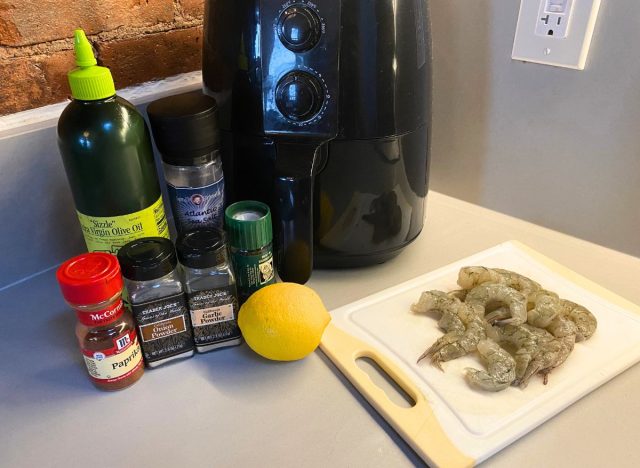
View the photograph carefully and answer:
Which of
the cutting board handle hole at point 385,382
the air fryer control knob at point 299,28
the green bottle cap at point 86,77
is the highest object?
the air fryer control knob at point 299,28

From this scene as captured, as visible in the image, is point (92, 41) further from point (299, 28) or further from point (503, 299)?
point (503, 299)

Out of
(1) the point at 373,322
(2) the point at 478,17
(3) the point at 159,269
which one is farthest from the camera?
(2) the point at 478,17

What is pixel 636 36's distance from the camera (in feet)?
2.16

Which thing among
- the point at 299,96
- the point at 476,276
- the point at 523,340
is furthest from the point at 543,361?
the point at 299,96

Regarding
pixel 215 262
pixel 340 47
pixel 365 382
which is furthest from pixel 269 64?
pixel 365 382

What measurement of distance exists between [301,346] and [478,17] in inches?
22.9

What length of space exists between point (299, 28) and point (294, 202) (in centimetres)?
18

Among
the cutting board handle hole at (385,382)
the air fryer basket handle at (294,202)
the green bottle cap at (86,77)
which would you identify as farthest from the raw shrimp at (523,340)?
the green bottle cap at (86,77)

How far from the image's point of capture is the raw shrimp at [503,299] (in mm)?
572

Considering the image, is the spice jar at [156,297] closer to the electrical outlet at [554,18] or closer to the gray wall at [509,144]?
the gray wall at [509,144]

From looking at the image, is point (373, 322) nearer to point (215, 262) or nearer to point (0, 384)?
point (215, 262)

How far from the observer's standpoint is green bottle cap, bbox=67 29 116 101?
0.50 m

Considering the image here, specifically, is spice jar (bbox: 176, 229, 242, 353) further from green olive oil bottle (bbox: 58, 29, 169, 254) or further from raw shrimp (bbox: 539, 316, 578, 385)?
raw shrimp (bbox: 539, 316, 578, 385)

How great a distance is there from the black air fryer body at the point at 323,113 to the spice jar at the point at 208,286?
91mm
